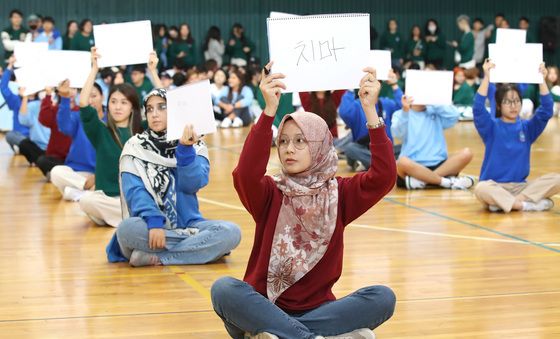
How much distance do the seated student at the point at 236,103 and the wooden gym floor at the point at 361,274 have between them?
26.3 ft

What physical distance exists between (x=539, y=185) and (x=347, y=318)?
443 centimetres

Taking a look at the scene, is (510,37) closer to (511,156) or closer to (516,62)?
(516,62)

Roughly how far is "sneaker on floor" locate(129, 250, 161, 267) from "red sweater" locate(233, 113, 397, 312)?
6.45 ft

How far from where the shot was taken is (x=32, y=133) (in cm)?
1144

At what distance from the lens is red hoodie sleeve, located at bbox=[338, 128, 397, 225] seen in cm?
384

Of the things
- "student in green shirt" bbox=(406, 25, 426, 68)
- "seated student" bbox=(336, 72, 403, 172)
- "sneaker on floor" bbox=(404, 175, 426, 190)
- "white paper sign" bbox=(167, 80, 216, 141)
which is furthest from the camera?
"student in green shirt" bbox=(406, 25, 426, 68)

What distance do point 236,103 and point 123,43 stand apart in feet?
A: 32.5

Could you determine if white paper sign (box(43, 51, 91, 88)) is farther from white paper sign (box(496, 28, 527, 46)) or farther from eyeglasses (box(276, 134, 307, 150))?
eyeglasses (box(276, 134, 307, 150))

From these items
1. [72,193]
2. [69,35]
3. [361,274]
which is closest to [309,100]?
[72,193]

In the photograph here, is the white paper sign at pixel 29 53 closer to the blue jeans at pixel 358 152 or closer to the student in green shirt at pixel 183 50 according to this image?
the blue jeans at pixel 358 152

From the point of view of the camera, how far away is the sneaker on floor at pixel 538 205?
7883 millimetres

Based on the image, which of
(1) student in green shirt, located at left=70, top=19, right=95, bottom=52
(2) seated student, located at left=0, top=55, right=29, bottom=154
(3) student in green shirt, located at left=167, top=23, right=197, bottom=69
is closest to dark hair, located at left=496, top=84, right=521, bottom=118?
(2) seated student, located at left=0, top=55, right=29, bottom=154

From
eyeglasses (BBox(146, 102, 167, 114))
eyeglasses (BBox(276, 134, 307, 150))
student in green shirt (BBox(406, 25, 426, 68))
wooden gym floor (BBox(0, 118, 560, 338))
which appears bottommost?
wooden gym floor (BBox(0, 118, 560, 338))

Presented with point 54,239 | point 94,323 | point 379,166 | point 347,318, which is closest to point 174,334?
point 94,323
